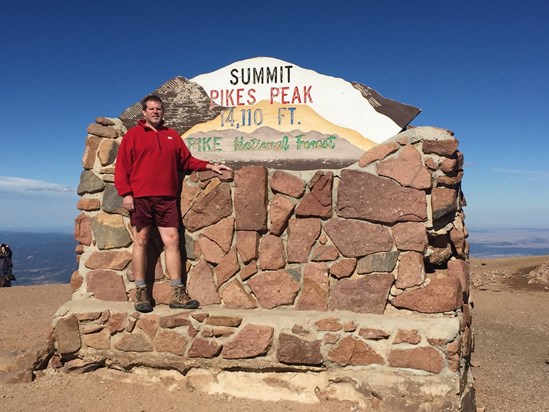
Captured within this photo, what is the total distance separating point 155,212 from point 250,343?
4.31ft

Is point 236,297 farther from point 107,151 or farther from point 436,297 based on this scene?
point 107,151

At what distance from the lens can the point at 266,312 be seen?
12.2 ft

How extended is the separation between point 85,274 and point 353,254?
7.84ft

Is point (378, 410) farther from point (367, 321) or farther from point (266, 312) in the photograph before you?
point (266, 312)

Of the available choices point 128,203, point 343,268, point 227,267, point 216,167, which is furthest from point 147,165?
point 343,268

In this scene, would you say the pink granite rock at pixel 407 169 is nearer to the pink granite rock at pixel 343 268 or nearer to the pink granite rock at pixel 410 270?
the pink granite rock at pixel 410 270

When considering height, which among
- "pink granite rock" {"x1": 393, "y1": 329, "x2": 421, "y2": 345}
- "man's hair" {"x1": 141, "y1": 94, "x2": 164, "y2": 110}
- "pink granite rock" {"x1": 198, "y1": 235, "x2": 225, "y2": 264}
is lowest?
"pink granite rock" {"x1": 393, "y1": 329, "x2": 421, "y2": 345}

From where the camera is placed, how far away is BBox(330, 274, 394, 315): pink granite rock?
3518 millimetres

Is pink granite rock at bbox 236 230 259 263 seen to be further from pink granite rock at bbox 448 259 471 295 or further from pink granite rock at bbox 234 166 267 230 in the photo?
pink granite rock at bbox 448 259 471 295

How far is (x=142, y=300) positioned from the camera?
3.84 meters

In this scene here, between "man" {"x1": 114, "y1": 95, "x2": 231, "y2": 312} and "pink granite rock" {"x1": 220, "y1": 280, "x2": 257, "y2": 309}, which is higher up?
"man" {"x1": 114, "y1": 95, "x2": 231, "y2": 312}

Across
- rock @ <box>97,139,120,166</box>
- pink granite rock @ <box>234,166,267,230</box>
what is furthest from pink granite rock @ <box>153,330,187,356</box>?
rock @ <box>97,139,120,166</box>

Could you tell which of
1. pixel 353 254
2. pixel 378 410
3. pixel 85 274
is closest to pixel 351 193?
pixel 353 254

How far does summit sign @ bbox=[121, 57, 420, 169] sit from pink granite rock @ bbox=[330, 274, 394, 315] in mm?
942
